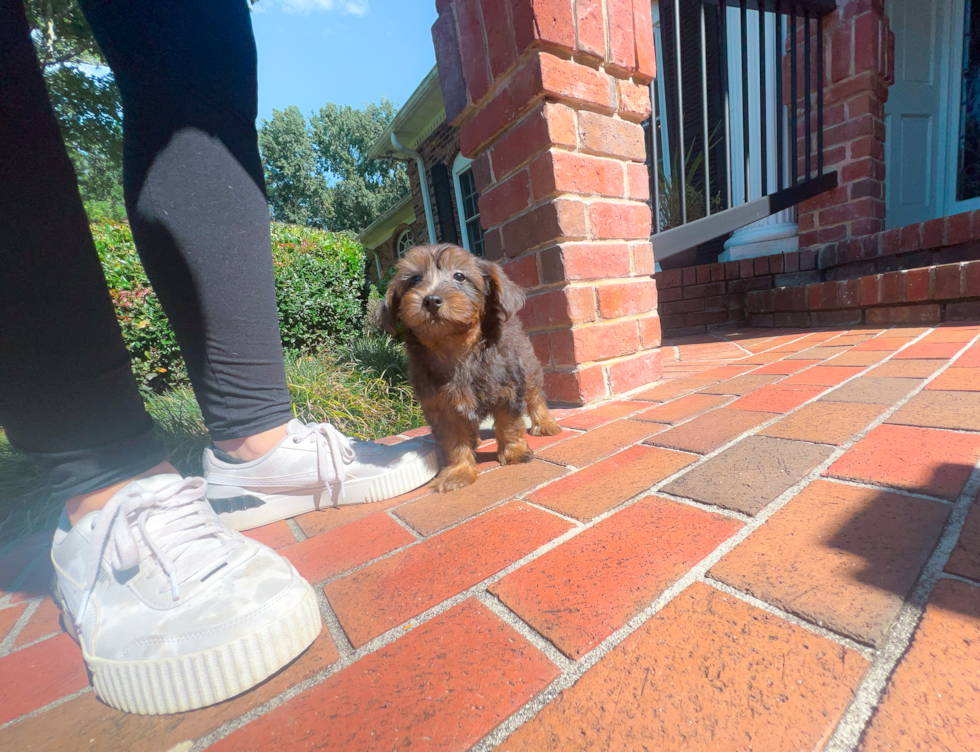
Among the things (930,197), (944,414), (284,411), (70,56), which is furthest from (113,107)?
(930,197)

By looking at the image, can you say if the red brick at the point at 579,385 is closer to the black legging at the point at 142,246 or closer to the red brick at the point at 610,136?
the red brick at the point at 610,136

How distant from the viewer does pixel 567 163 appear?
80.7 inches

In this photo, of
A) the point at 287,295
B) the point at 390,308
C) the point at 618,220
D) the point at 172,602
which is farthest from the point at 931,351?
the point at 287,295

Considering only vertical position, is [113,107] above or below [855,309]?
above

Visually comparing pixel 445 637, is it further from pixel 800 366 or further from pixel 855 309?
pixel 855 309

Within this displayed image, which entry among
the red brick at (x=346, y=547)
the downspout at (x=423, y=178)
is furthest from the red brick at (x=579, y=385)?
the downspout at (x=423, y=178)

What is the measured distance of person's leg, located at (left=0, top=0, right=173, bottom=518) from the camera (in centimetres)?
96

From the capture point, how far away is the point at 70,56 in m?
8.12

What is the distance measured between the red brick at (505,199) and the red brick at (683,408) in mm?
1196

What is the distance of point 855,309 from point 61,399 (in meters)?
4.54

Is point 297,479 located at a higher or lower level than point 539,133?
lower

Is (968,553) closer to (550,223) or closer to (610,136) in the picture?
(550,223)

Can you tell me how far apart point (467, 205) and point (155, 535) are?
31.4 ft

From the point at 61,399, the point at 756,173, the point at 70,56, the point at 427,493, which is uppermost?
the point at 70,56
